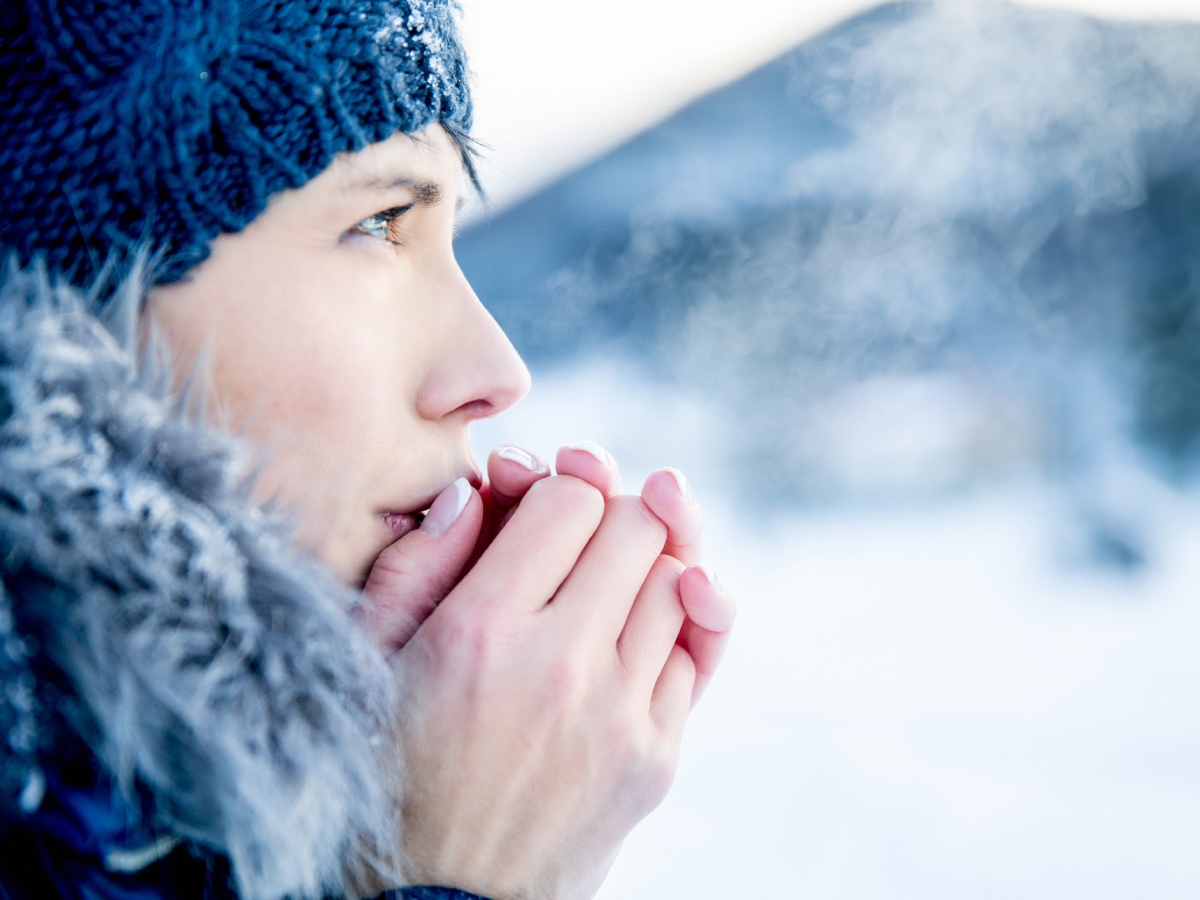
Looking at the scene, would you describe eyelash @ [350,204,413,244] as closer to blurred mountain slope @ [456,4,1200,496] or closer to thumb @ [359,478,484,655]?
thumb @ [359,478,484,655]

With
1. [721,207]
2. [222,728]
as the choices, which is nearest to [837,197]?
[721,207]

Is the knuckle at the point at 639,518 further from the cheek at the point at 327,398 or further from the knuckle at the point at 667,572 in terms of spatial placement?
the cheek at the point at 327,398

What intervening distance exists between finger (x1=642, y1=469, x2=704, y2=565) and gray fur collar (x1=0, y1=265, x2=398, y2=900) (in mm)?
292

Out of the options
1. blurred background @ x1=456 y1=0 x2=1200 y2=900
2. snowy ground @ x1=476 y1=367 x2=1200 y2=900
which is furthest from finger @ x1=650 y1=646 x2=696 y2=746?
blurred background @ x1=456 y1=0 x2=1200 y2=900

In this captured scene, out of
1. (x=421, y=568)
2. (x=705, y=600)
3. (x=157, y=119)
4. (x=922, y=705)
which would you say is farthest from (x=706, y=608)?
(x=922, y=705)

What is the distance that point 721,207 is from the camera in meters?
2.27

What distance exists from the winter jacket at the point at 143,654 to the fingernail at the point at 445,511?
0.49 ft

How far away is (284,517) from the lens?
431 mm

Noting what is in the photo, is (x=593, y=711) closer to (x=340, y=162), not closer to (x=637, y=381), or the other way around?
(x=340, y=162)

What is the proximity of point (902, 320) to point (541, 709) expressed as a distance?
2.18 meters

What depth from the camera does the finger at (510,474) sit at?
64 centimetres

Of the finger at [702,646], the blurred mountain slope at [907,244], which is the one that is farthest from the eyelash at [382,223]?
the blurred mountain slope at [907,244]

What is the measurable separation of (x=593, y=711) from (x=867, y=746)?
1.34 meters

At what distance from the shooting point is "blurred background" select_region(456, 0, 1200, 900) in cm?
199
